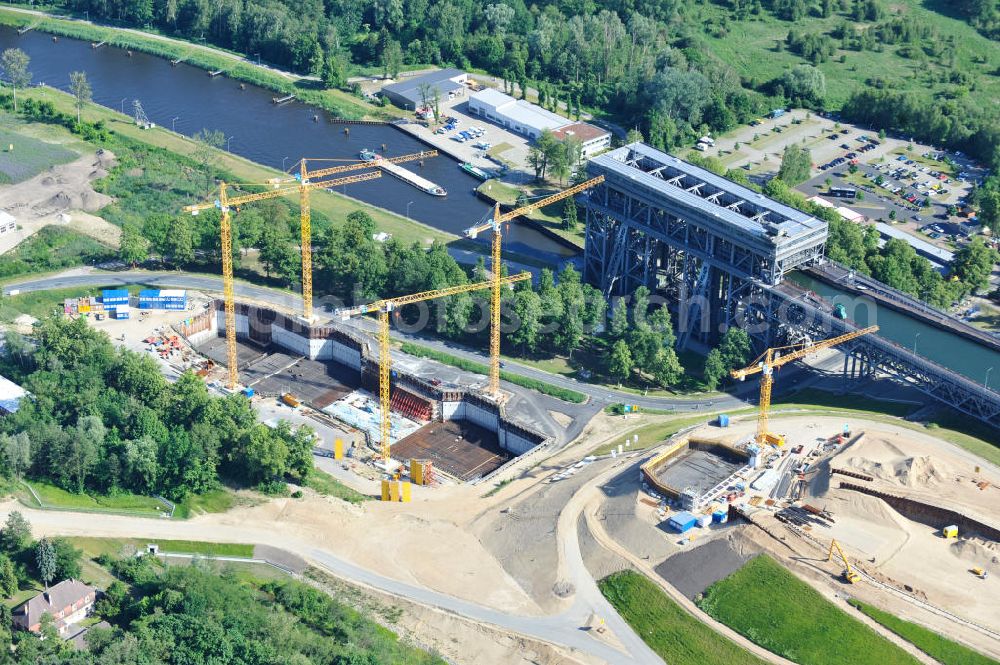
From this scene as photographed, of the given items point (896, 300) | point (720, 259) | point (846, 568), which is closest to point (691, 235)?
point (720, 259)

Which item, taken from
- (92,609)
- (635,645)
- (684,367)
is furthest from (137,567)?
(684,367)

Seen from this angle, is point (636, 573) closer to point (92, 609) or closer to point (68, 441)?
point (92, 609)

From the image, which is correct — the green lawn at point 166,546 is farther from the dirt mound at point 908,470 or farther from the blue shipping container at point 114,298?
the dirt mound at point 908,470

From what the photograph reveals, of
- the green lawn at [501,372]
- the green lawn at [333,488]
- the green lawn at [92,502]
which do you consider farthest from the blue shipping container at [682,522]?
the green lawn at [92,502]

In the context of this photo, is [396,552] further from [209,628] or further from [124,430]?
[124,430]

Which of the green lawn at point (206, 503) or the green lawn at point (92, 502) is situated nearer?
the green lawn at point (92, 502)

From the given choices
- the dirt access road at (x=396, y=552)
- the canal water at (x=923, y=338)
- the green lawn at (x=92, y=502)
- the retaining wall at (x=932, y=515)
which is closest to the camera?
the dirt access road at (x=396, y=552)
